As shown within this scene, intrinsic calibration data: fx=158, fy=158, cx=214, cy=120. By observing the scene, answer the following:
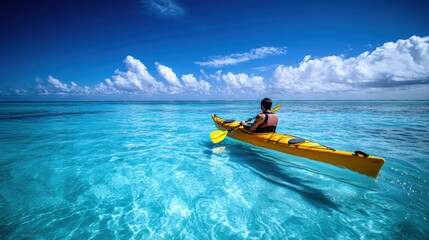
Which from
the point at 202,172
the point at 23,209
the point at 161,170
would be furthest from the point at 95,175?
the point at 202,172

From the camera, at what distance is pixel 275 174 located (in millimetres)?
4961

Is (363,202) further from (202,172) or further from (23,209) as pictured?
(23,209)

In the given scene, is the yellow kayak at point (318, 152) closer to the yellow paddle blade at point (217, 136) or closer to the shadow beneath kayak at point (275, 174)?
the shadow beneath kayak at point (275, 174)

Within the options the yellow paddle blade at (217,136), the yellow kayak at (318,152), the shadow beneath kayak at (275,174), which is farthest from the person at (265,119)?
the yellow paddle blade at (217,136)

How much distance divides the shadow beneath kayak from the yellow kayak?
0.69 m

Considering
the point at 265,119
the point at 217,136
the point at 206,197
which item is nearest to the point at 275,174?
the point at 265,119

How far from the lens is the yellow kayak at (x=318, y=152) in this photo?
3564 mm

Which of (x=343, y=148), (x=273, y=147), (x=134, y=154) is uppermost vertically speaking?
(x=273, y=147)

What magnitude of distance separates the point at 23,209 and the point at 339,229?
6.44 meters

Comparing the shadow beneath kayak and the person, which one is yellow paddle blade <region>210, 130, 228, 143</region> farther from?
the person

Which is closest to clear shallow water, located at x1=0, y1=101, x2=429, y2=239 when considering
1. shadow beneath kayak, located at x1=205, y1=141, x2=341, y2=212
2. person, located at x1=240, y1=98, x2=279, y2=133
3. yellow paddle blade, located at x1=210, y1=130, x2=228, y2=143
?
shadow beneath kayak, located at x1=205, y1=141, x2=341, y2=212

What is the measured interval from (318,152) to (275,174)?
1.40 meters

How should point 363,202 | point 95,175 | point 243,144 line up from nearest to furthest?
point 363,202
point 95,175
point 243,144

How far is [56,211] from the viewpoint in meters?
3.35
